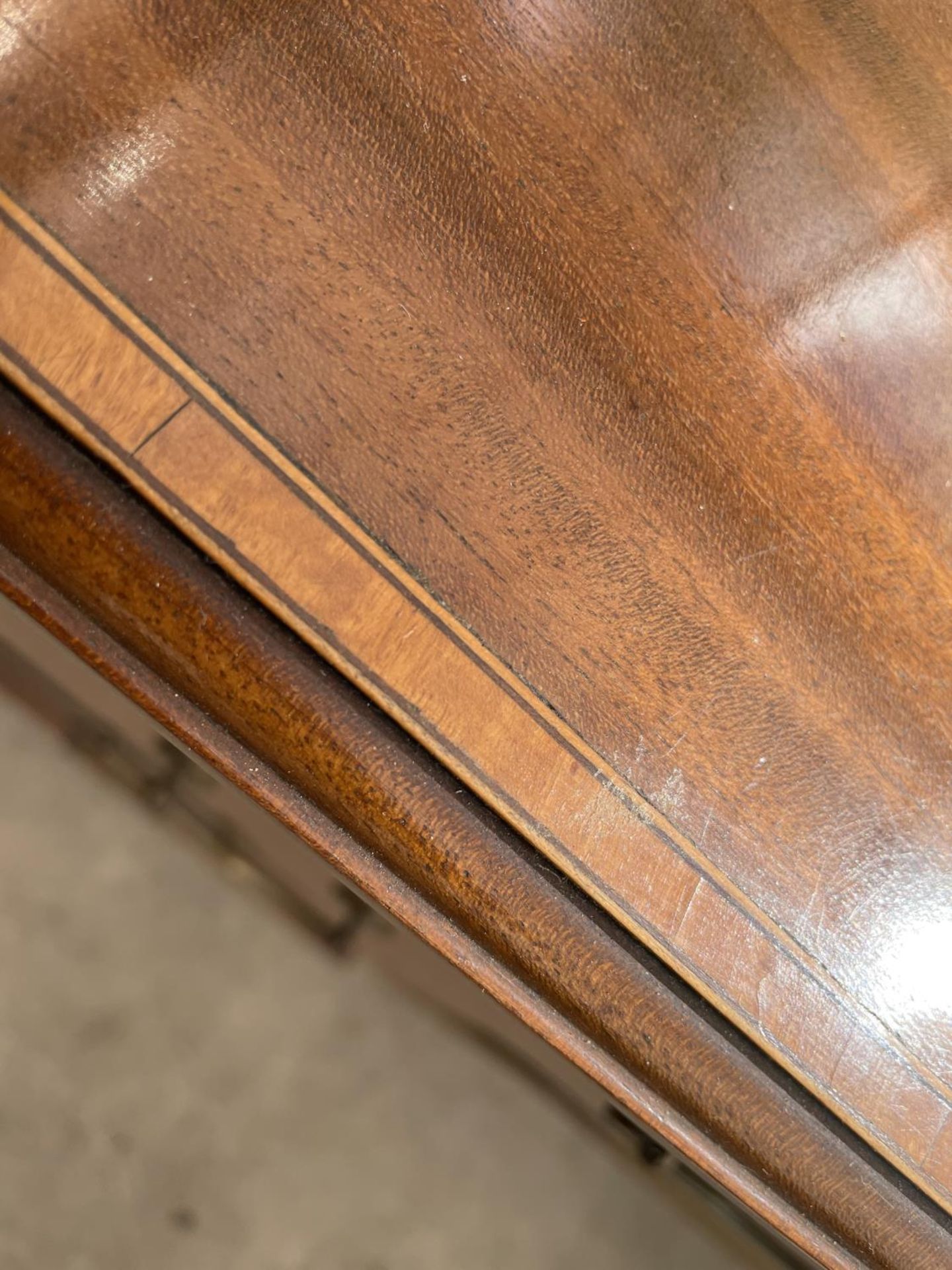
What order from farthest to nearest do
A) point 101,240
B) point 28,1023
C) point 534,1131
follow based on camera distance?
point 534,1131 → point 28,1023 → point 101,240

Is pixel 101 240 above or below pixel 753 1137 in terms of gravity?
above

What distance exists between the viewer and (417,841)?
2.12 feet

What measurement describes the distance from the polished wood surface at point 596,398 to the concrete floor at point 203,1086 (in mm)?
205

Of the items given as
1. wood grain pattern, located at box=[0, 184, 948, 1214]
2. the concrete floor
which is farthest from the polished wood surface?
the concrete floor

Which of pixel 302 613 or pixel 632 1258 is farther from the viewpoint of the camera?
pixel 632 1258

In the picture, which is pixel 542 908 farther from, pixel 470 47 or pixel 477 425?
pixel 470 47

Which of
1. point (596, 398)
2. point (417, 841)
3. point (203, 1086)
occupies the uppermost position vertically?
point (596, 398)

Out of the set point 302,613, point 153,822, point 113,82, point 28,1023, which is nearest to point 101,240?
point 113,82

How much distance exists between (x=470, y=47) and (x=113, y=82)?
0.21 meters

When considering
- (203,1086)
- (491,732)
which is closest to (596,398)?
(491,732)

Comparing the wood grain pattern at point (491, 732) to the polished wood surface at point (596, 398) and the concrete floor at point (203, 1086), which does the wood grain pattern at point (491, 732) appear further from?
the concrete floor at point (203, 1086)

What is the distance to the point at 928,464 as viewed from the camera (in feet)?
2.60

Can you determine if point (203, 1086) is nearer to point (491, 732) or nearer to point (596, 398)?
point (491, 732)

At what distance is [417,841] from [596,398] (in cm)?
29
